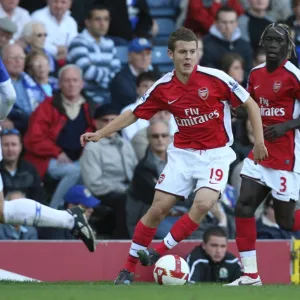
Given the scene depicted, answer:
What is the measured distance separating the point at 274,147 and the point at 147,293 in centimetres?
265

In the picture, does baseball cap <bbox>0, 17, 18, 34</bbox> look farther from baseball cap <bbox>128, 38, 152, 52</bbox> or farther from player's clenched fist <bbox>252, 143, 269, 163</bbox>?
player's clenched fist <bbox>252, 143, 269, 163</bbox>

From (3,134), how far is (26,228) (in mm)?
1139

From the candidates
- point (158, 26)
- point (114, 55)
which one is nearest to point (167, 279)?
point (114, 55)

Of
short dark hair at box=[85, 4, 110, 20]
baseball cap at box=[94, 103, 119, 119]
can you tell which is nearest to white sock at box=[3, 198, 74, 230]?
baseball cap at box=[94, 103, 119, 119]

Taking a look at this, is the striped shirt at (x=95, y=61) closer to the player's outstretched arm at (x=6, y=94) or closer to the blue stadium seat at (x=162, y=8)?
the blue stadium seat at (x=162, y=8)

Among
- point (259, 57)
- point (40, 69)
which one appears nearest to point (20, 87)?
point (40, 69)

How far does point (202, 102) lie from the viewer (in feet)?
32.6

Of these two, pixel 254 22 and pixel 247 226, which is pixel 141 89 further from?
pixel 247 226

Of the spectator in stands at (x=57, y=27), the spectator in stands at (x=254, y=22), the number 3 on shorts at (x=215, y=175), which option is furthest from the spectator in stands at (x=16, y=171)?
the spectator in stands at (x=254, y=22)

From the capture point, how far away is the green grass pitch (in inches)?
310

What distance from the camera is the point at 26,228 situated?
1249cm

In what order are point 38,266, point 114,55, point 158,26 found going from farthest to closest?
point 158,26 < point 114,55 < point 38,266

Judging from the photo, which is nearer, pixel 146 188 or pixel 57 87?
pixel 146 188

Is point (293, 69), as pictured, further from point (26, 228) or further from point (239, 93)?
point (26, 228)
